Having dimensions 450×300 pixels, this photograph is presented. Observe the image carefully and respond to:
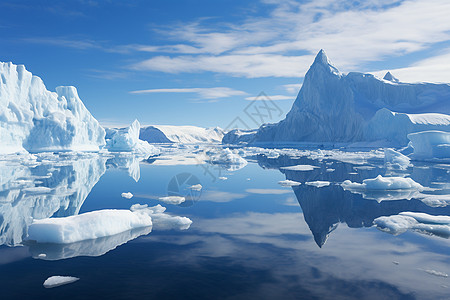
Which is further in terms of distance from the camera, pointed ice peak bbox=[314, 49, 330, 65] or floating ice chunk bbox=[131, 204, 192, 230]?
pointed ice peak bbox=[314, 49, 330, 65]

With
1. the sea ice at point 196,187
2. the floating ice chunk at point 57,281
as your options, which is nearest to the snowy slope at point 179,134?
the sea ice at point 196,187

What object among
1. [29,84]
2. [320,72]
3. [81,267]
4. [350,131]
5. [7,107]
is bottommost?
[81,267]

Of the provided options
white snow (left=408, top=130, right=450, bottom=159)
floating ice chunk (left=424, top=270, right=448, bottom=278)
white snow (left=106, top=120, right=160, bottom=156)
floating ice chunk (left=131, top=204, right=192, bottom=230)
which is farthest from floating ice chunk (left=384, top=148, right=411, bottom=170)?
white snow (left=106, top=120, right=160, bottom=156)

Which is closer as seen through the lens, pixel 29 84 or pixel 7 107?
pixel 7 107

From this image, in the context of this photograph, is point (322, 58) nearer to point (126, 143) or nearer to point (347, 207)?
→ point (126, 143)

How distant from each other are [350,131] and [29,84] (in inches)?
1844

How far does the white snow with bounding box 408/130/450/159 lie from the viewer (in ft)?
82.7

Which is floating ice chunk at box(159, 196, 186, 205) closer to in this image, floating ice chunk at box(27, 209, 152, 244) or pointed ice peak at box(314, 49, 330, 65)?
floating ice chunk at box(27, 209, 152, 244)

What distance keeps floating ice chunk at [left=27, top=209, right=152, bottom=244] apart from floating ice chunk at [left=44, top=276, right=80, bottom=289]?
1.54 metres

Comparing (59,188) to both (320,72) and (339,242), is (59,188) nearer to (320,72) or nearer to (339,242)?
(339,242)

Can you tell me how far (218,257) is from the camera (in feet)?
18.3

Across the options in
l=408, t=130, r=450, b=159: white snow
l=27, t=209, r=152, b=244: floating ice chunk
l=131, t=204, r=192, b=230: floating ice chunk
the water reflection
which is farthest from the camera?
l=408, t=130, r=450, b=159: white snow

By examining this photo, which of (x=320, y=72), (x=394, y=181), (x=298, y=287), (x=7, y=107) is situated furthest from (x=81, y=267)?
(x=320, y=72)

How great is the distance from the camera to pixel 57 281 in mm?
4492
